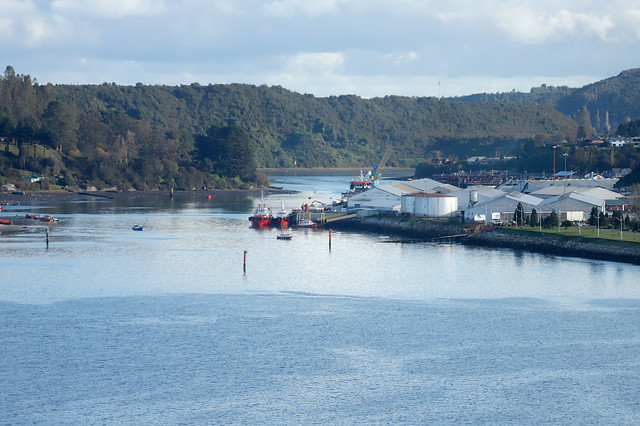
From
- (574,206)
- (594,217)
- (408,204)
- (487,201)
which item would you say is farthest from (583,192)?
(408,204)

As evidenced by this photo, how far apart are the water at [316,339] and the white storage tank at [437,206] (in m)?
20.5

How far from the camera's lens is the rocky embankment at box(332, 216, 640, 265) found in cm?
5425

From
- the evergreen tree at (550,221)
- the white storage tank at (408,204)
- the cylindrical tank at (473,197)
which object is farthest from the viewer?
the white storage tank at (408,204)

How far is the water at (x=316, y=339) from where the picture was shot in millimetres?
25047

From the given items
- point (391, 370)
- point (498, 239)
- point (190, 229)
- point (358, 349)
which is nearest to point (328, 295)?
point (358, 349)

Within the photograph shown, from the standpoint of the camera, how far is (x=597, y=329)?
3434cm

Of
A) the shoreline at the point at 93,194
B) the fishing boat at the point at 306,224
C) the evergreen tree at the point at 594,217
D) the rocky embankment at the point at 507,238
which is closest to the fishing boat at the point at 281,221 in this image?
the fishing boat at the point at 306,224

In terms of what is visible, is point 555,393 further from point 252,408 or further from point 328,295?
point 328,295

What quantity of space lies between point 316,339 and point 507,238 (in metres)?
36.2

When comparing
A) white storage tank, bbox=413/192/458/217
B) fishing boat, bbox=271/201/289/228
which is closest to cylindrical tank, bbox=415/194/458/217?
white storage tank, bbox=413/192/458/217

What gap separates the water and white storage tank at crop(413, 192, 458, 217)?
2051 cm

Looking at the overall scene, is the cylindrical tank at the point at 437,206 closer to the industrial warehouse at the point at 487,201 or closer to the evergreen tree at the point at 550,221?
the industrial warehouse at the point at 487,201

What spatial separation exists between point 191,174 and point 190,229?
7730 centimetres

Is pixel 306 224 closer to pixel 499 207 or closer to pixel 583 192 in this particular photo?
pixel 499 207
